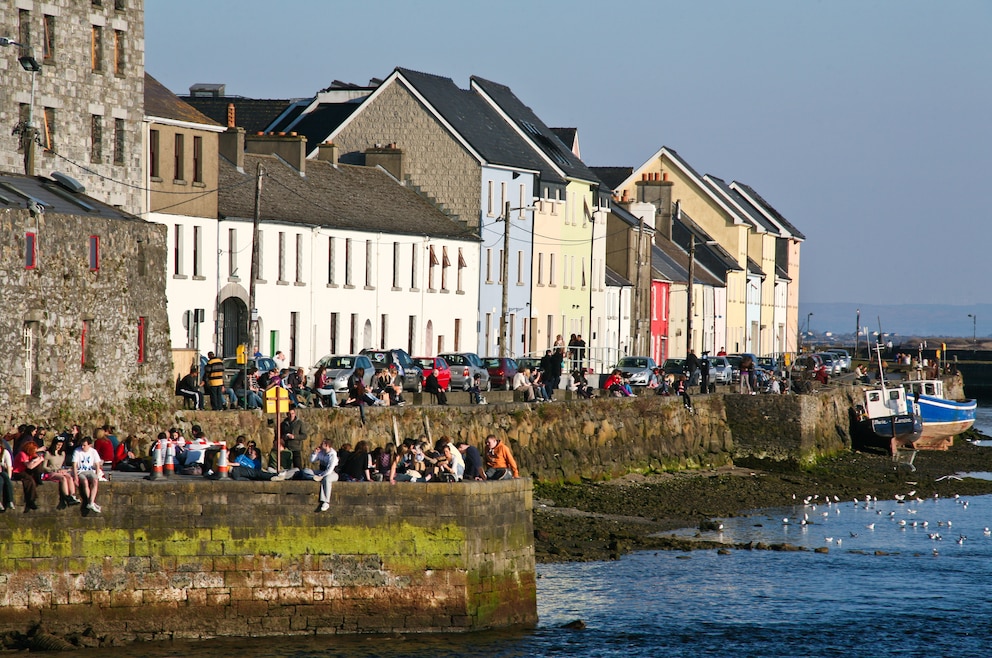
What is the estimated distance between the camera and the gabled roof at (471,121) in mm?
69688

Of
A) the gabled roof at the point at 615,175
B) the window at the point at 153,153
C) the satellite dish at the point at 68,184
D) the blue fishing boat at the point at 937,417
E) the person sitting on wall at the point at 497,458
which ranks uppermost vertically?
the gabled roof at the point at 615,175

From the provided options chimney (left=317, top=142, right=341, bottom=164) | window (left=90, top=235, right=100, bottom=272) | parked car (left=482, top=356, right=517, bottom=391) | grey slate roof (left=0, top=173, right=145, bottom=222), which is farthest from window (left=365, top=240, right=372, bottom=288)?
window (left=90, top=235, right=100, bottom=272)

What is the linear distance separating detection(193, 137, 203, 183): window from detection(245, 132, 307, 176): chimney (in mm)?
8488

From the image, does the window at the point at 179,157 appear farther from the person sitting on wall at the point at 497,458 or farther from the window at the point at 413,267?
the person sitting on wall at the point at 497,458

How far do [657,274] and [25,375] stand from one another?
61.6 m

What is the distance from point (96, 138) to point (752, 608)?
21.8 metres

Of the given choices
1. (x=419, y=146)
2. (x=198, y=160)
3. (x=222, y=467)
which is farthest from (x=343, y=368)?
(x=419, y=146)

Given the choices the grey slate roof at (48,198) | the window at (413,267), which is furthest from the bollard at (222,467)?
the window at (413,267)

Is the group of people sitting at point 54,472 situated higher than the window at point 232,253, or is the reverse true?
the window at point 232,253

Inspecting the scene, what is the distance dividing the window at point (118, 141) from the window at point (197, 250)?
286 inches

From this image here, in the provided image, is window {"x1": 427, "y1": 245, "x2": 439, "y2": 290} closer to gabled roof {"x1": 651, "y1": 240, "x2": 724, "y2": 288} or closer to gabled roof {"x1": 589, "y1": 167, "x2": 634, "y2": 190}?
gabled roof {"x1": 651, "y1": 240, "x2": 724, "y2": 288}

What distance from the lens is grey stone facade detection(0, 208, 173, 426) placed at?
100 ft

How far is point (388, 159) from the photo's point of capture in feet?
227

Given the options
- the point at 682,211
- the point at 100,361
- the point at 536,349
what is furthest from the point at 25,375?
the point at 682,211
